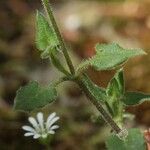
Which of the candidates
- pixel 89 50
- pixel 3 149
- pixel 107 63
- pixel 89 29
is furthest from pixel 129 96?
pixel 89 29

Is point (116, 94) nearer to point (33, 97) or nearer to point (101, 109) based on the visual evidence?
point (101, 109)

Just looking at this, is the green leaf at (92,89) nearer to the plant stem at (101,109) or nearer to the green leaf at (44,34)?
the plant stem at (101,109)

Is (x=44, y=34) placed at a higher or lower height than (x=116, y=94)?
higher

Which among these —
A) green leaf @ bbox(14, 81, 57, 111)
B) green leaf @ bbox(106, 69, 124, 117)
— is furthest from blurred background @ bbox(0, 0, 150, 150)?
green leaf @ bbox(14, 81, 57, 111)

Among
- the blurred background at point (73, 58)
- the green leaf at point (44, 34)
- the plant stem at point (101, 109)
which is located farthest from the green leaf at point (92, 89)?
the blurred background at point (73, 58)

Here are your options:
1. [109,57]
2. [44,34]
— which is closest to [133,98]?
[109,57]

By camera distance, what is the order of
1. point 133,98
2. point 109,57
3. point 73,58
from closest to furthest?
1. point 109,57
2. point 133,98
3. point 73,58

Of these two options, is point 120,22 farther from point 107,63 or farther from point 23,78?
point 107,63
